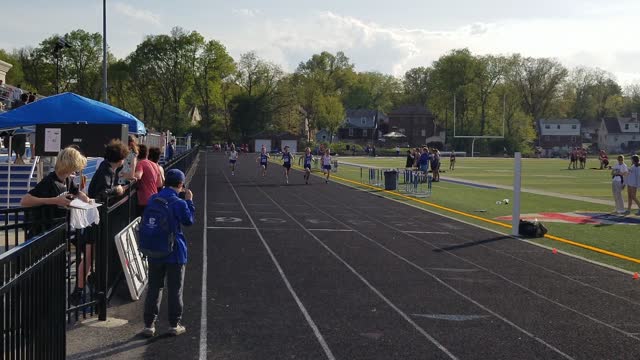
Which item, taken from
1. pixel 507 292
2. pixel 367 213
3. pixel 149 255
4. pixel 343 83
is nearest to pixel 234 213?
pixel 367 213

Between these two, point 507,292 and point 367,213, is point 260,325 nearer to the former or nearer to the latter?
point 507,292

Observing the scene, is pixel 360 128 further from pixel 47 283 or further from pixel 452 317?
pixel 47 283

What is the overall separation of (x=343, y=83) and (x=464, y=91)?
42658mm

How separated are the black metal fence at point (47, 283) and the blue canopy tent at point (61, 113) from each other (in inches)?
266

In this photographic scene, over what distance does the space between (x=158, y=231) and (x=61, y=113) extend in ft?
28.4

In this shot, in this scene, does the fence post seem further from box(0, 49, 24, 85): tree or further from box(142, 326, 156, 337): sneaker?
box(0, 49, 24, 85): tree

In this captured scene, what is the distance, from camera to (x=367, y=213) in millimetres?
21031

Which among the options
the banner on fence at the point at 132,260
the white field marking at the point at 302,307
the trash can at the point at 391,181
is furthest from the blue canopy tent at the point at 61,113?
the trash can at the point at 391,181

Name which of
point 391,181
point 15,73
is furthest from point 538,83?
point 391,181

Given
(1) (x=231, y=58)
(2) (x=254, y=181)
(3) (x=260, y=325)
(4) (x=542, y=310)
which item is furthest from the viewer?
(1) (x=231, y=58)

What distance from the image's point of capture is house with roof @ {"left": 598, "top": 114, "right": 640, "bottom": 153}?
136 meters

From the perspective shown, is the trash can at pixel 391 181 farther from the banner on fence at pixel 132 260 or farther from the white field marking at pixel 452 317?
the white field marking at pixel 452 317

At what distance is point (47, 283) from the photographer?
471 cm

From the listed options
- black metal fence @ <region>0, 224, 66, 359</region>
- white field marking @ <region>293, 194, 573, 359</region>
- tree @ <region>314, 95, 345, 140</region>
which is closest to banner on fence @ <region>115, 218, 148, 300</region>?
black metal fence @ <region>0, 224, 66, 359</region>
